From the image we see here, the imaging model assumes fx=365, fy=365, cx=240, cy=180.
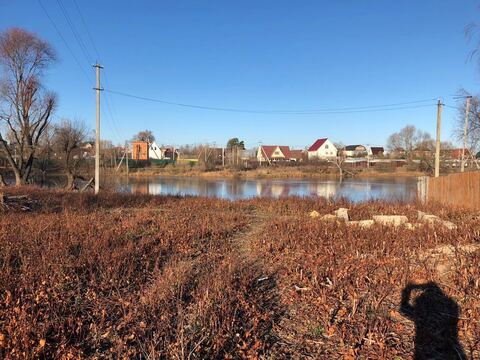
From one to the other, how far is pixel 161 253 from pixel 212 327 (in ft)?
12.3

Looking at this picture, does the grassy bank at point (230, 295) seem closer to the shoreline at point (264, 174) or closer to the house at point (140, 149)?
the shoreline at point (264, 174)

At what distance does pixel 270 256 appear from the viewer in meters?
7.51

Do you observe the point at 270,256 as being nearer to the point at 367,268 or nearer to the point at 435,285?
the point at 367,268

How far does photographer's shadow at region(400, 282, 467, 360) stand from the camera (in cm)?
387

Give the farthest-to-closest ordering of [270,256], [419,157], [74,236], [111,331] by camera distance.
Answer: [419,157], [74,236], [270,256], [111,331]

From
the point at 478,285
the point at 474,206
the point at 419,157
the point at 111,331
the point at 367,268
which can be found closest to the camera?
the point at 111,331

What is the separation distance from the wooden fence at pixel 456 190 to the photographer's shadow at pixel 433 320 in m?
11.9

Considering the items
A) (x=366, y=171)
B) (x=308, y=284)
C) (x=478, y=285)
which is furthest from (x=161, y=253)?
(x=366, y=171)

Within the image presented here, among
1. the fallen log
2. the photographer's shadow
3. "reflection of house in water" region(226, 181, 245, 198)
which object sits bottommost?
"reflection of house in water" region(226, 181, 245, 198)

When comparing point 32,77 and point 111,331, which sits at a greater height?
point 32,77

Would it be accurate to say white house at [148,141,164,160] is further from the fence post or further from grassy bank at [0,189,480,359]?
grassy bank at [0,189,480,359]

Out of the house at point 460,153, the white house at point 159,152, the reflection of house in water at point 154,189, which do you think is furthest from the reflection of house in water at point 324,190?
the white house at point 159,152

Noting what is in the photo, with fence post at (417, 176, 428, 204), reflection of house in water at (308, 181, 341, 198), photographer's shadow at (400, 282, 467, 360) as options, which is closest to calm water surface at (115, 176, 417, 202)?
reflection of house in water at (308, 181, 341, 198)

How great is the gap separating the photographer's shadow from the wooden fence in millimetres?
11937
